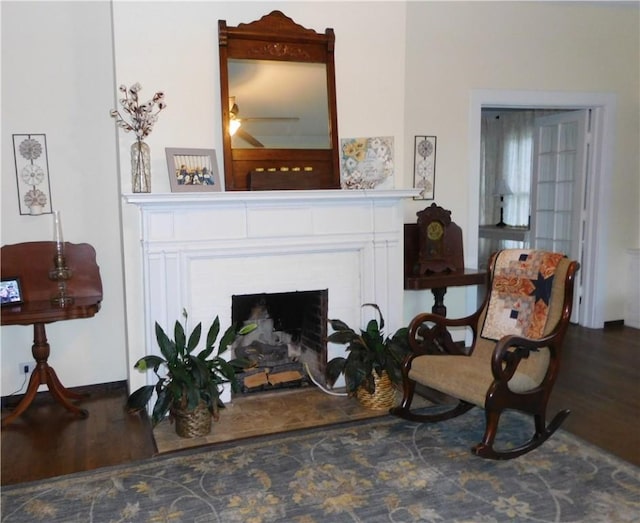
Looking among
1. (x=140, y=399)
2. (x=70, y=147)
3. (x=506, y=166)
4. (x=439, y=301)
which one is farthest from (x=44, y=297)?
(x=506, y=166)

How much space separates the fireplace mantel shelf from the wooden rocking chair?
0.86 m

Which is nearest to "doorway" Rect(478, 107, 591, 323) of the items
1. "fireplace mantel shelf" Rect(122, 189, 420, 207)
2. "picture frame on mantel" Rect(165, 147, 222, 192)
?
"fireplace mantel shelf" Rect(122, 189, 420, 207)

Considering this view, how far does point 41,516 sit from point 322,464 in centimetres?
129

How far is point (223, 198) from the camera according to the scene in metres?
3.47

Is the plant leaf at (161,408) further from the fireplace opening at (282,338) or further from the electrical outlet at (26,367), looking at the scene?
the electrical outlet at (26,367)

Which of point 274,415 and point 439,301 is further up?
point 439,301

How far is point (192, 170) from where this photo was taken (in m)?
3.56

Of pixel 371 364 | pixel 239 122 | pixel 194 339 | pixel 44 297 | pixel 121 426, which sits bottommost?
pixel 121 426

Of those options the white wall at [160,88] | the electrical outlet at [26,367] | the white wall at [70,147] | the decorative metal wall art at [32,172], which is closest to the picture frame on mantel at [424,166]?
the white wall at [160,88]

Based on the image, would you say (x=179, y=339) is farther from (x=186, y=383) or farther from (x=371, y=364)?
(x=371, y=364)

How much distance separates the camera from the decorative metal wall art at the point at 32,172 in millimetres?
3723

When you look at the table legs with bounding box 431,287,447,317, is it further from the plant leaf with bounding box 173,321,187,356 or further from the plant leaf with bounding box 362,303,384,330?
the plant leaf with bounding box 173,321,187,356

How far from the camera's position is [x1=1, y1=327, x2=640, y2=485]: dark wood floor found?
119 inches

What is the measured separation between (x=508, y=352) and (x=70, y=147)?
9.94 feet
